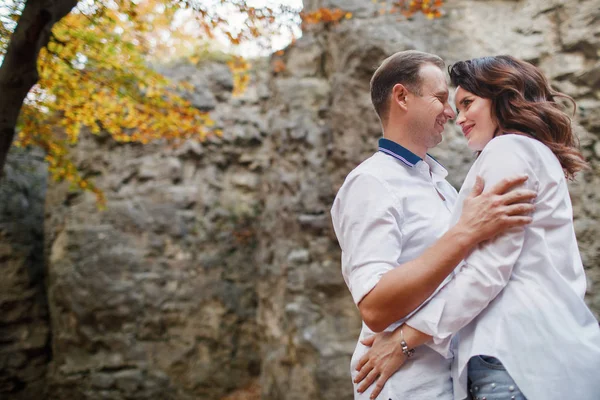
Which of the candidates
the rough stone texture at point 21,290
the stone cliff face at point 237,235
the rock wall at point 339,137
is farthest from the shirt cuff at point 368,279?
the rough stone texture at point 21,290

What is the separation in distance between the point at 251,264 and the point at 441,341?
563 cm

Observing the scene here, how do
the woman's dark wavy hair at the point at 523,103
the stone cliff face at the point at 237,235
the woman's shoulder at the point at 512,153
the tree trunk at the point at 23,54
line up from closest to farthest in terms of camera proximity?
1. the woman's shoulder at the point at 512,153
2. the woman's dark wavy hair at the point at 523,103
3. the tree trunk at the point at 23,54
4. the stone cliff face at the point at 237,235

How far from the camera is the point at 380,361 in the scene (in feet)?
4.83

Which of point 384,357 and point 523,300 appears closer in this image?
point 523,300

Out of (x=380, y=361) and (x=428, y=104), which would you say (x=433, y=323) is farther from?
(x=428, y=104)

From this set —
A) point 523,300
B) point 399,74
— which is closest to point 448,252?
point 523,300

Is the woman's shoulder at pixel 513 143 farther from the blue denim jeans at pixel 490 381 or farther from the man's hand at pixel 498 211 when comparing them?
the blue denim jeans at pixel 490 381

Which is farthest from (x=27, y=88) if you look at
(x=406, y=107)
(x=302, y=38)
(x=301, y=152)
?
(x=302, y=38)

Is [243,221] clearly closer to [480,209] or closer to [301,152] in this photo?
[301,152]

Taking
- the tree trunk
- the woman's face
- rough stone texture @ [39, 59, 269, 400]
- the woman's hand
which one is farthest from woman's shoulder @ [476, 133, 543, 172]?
rough stone texture @ [39, 59, 269, 400]

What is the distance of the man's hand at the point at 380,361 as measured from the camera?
56.8 inches

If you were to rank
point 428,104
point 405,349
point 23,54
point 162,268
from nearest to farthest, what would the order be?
1. point 405,349
2. point 428,104
3. point 23,54
4. point 162,268

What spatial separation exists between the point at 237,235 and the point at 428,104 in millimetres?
5485

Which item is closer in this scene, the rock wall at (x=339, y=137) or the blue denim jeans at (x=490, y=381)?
the blue denim jeans at (x=490, y=381)
